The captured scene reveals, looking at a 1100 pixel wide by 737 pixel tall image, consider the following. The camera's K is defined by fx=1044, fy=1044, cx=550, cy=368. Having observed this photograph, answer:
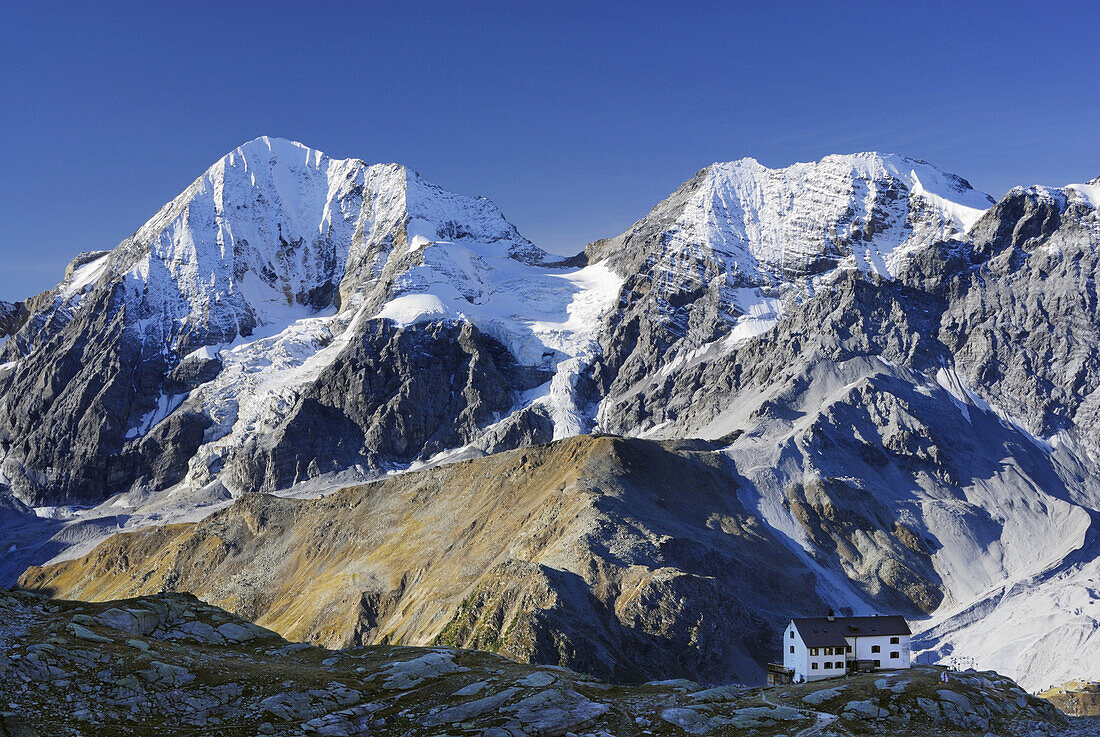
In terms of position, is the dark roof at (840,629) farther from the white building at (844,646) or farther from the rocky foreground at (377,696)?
the rocky foreground at (377,696)

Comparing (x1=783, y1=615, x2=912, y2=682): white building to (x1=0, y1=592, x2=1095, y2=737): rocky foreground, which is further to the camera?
(x1=783, y1=615, x2=912, y2=682): white building

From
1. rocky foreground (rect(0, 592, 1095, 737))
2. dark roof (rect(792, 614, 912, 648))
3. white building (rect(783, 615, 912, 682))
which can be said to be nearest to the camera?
rocky foreground (rect(0, 592, 1095, 737))

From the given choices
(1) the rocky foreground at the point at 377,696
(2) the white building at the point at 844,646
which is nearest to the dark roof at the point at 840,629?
(2) the white building at the point at 844,646

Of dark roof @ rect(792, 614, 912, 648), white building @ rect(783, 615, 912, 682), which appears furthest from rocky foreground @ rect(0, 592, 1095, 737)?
dark roof @ rect(792, 614, 912, 648)

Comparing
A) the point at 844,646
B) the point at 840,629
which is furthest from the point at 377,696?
the point at 840,629

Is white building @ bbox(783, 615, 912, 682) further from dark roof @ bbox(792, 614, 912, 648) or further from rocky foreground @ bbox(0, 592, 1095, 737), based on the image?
rocky foreground @ bbox(0, 592, 1095, 737)

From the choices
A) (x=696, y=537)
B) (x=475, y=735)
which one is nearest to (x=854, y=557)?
(x=696, y=537)
